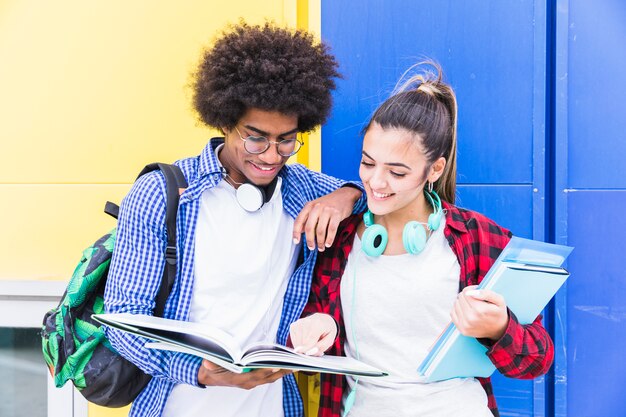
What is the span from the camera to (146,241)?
1455mm

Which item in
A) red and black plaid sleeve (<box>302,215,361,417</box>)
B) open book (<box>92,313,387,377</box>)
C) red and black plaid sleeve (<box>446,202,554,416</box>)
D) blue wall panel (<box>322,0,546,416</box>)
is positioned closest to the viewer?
open book (<box>92,313,387,377</box>)

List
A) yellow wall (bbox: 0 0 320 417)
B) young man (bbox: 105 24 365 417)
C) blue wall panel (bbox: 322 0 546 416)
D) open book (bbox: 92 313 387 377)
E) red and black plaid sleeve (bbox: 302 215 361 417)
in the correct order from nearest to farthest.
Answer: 1. open book (bbox: 92 313 387 377)
2. young man (bbox: 105 24 365 417)
3. red and black plaid sleeve (bbox: 302 215 361 417)
4. blue wall panel (bbox: 322 0 546 416)
5. yellow wall (bbox: 0 0 320 417)

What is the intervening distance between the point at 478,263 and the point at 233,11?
4.50 feet

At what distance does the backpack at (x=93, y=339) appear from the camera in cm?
151

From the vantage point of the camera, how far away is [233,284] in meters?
1.52

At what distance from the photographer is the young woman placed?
4.75 ft

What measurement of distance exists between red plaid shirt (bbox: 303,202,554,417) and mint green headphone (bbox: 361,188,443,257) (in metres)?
0.04

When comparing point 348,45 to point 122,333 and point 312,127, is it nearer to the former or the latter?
point 312,127

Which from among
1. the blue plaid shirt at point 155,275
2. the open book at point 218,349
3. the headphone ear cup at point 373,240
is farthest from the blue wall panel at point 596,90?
the open book at point 218,349

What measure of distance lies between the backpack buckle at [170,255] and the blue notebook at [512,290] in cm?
70

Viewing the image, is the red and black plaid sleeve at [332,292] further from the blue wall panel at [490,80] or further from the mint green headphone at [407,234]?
the blue wall panel at [490,80]

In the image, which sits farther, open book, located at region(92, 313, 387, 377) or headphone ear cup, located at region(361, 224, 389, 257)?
headphone ear cup, located at region(361, 224, 389, 257)

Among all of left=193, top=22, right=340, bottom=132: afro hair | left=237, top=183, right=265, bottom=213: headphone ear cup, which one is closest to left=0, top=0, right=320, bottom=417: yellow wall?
left=193, top=22, right=340, bottom=132: afro hair

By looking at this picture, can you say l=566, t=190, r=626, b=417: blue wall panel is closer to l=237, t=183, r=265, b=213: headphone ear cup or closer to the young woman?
the young woman
